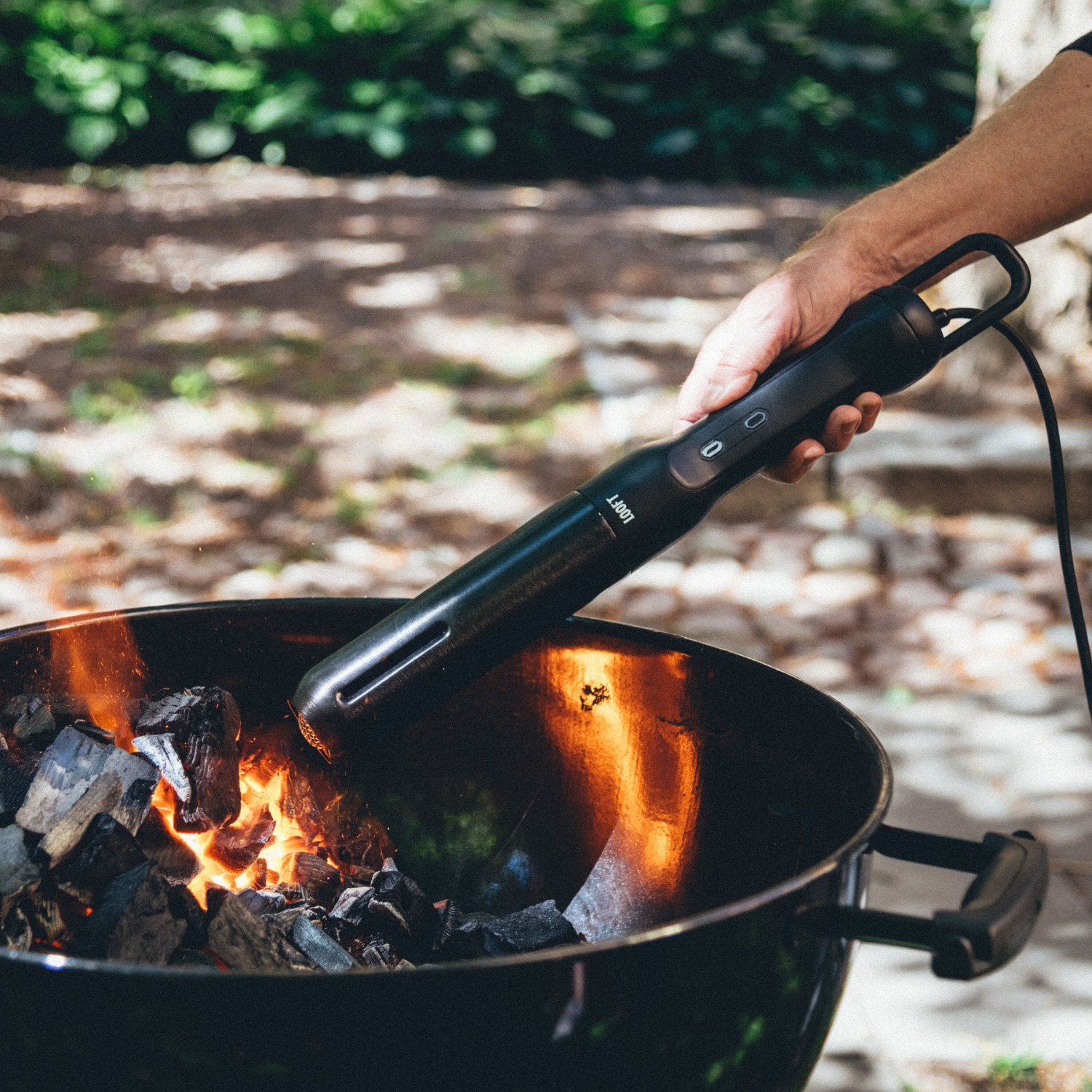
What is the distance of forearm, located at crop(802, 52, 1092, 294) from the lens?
1386 millimetres

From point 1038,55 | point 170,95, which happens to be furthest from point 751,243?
point 170,95

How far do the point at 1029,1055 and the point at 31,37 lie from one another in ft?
25.7

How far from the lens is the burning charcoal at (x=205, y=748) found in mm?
1325

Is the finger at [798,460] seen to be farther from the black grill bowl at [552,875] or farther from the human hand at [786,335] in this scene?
the black grill bowl at [552,875]

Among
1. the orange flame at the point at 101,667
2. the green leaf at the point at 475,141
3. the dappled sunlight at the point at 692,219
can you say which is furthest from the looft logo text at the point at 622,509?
the green leaf at the point at 475,141

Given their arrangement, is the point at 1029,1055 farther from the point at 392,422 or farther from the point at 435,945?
the point at 392,422

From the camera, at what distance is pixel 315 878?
1.38 m

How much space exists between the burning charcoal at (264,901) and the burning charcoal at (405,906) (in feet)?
0.35

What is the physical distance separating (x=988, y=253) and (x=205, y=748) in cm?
109

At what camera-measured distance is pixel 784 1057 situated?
1059 mm

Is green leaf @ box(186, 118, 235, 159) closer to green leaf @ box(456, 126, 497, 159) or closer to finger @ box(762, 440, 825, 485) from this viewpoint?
green leaf @ box(456, 126, 497, 159)

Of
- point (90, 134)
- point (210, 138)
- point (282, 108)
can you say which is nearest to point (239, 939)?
point (282, 108)

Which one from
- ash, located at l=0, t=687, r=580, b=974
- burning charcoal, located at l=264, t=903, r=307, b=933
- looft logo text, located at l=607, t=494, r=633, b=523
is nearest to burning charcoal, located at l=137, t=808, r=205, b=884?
ash, located at l=0, t=687, r=580, b=974

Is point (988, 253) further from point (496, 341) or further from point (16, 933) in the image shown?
point (496, 341)
